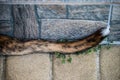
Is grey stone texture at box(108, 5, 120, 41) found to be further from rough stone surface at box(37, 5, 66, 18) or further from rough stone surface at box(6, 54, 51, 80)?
rough stone surface at box(6, 54, 51, 80)

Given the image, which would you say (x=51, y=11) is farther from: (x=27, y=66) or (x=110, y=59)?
(x=110, y=59)

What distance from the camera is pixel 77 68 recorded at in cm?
178

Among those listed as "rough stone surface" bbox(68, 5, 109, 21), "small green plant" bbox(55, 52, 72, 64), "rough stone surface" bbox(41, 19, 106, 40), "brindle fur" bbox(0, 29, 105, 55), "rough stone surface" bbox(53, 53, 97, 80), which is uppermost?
"rough stone surface" bbox(68, 5, 109, 21)

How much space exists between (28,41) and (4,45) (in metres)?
0.17

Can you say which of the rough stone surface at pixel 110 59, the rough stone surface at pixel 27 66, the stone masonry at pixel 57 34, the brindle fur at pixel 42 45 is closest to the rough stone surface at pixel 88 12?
the stone masonry at pixel 57 34

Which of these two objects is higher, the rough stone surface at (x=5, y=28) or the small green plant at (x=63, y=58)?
the rough stone surface at (x=5, y=28)

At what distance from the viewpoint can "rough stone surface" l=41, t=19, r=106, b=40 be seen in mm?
1741

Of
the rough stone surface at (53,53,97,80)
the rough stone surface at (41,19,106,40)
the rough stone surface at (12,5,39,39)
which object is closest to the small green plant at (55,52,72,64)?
the rough stone surface at (53,53,97,80)

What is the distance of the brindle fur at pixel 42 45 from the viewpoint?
67.7 inches

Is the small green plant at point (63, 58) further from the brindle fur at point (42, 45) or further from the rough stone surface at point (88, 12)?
the rough stone surface at point (88, 12)

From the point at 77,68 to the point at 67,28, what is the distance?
1.01 ft

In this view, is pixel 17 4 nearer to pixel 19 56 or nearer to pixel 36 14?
pixel 36 14

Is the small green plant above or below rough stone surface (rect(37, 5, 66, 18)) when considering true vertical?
below

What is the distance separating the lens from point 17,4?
5.64 feet
